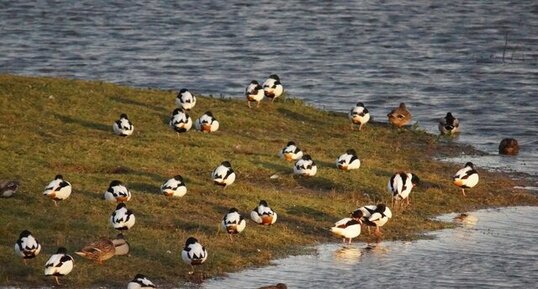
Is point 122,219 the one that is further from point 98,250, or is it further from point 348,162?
point 348,162

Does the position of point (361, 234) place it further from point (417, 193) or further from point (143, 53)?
Answer: point (143, 53)

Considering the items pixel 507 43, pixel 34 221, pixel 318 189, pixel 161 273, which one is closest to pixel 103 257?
pixel 161 273

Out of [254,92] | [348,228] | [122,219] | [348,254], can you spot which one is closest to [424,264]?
[348,254]

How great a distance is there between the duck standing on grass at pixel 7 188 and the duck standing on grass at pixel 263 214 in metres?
4.40

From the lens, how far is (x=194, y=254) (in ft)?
72.9

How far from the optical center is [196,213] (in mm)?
26125

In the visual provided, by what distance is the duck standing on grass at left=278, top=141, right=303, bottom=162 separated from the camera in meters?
31.2

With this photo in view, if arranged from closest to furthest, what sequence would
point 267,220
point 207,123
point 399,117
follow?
point 267,220
point 207,123
point 399,117

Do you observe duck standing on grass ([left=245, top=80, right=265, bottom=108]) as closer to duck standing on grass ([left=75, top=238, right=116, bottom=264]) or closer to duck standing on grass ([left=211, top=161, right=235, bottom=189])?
duck standing on grass ([left=211, top=161, right=235, bottom=189])

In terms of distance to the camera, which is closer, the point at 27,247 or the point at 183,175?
the point at 27,247

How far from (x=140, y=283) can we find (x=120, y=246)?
206 cm

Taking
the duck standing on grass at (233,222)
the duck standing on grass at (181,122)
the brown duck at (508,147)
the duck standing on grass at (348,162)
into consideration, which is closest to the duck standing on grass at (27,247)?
the duck standing on grass at (233,222)

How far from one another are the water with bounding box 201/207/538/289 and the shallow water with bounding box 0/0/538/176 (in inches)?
304

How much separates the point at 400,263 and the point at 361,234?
2110mm
